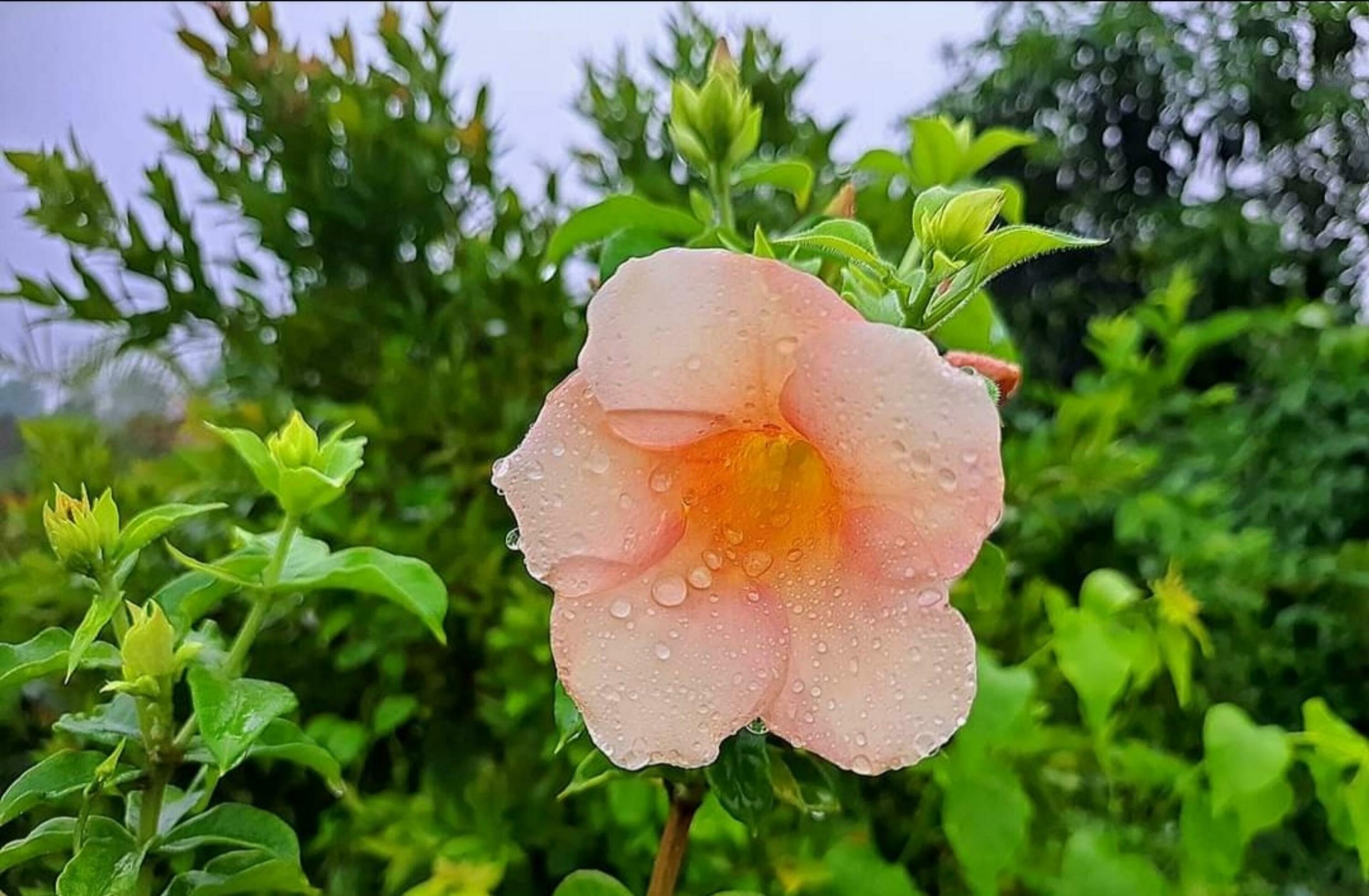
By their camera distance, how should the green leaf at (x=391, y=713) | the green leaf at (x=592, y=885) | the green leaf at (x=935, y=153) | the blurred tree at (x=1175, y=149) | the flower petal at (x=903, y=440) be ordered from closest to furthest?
the flower petal at (x=903, y=440), the green leaf at (x=592, y=885), the green leaf at (x=935, y=153), the green leaf at (x=391, y=713), the blurred tree at (x=1175, y=149)

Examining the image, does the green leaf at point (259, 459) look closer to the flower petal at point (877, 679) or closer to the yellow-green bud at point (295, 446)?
the yellow-green bud at point (295, 446)

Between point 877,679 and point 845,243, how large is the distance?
12 centimetres

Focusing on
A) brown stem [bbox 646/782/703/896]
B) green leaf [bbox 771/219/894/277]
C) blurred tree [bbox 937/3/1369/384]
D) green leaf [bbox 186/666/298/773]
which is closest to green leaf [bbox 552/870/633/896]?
brown stem [bbox 646/782/703/896]

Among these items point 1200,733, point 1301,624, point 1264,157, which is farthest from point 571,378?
point 1264,157

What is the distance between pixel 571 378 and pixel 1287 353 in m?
1.24

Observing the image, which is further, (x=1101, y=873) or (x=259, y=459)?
(x=1101, y=873)

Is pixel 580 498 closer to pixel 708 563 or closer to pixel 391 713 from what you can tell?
pixel 708 563

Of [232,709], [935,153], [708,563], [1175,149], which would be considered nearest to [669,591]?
[708,563]

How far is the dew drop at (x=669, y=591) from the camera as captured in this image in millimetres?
291

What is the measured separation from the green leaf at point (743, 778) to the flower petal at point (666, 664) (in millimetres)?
55

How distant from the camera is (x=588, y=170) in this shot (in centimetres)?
89

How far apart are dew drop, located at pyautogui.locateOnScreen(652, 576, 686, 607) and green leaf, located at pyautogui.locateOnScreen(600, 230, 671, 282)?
169 mm

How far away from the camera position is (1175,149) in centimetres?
157

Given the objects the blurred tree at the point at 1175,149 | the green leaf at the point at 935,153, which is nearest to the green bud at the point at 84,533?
the green leaf at the point at 935,153
